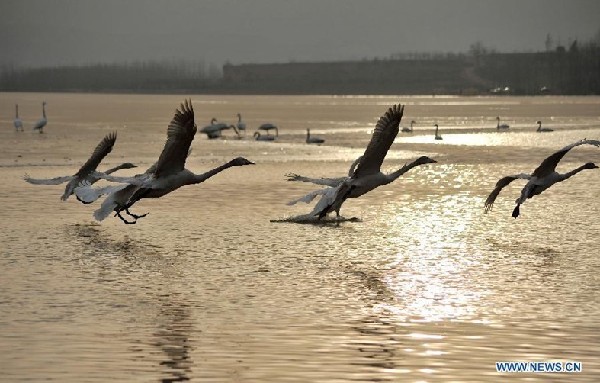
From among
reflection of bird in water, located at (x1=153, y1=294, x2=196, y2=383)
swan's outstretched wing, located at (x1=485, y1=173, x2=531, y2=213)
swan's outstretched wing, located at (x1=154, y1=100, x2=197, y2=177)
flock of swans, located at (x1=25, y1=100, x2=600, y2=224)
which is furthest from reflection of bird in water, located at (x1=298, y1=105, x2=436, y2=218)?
reflection of bird in water, located at (x1=153, y1=294, x2=196, y2=383)

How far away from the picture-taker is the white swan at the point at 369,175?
20.2 m

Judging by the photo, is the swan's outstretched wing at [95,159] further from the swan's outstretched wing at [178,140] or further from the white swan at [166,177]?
the swan's outstretched wing at [178,140]

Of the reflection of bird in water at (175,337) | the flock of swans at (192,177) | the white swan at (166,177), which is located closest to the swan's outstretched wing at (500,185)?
the flock of swans at (192,177)

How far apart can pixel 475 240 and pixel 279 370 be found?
9.38 m

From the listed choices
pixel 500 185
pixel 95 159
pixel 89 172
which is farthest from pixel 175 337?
pixel 89 172

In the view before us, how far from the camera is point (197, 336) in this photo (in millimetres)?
13211

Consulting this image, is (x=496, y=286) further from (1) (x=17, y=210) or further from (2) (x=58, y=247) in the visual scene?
(1) (x=17, y=210)

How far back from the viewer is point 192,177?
20500 millimetres

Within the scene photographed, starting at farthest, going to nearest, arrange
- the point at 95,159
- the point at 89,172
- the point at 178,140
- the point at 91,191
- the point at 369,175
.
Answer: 1. the point at 89,172
2. the point at 95,159
3. the point at 91,191
4. the point at 369,175
5. the point at 178,140

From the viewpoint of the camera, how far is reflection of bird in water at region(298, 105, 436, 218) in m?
20.2

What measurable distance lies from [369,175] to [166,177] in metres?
3.47

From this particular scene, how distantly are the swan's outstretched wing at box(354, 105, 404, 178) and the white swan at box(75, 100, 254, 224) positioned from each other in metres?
2.06

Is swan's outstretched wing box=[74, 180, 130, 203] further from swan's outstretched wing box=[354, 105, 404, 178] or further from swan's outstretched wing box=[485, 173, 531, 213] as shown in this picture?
swan's outstretched wing box=[485, 173, 531, 213]

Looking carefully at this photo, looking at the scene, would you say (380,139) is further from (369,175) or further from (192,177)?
(192,177)
